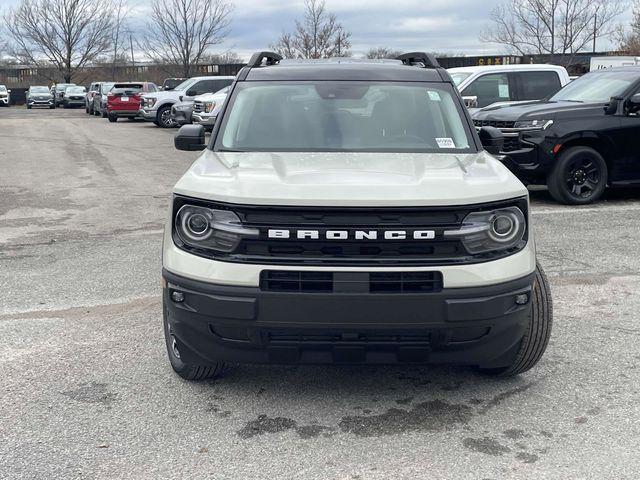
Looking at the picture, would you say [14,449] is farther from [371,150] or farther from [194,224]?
[371,150]

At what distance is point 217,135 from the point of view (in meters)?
4.77

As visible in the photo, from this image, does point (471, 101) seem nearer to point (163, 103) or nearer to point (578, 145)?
point (578, 145)

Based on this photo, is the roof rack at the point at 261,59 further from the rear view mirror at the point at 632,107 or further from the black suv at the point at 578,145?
the rear view mirror at the point at 632,107

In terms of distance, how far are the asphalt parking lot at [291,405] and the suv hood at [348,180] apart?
42.8 inches

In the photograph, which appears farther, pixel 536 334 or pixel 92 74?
pixel 92 74

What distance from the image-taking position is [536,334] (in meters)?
3.98

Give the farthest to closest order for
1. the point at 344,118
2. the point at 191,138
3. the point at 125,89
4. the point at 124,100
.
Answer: the point at 125,89 → the point at 124,100 → the point at 191,138 → the point at 344,118

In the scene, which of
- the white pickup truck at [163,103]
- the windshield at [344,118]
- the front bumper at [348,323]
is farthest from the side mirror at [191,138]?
the white pickup truck at [163,103]

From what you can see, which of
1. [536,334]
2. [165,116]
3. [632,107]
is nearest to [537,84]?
[632,107]

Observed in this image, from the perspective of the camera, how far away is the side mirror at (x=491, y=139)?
512 cm

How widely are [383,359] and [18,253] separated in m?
5.09

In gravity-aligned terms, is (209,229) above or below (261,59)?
below

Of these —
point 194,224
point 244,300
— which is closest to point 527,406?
point 244,300

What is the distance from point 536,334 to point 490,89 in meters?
10.3
